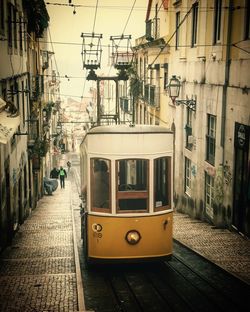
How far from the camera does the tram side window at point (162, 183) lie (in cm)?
923

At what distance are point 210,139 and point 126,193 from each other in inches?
324

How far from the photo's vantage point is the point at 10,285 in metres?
8.87

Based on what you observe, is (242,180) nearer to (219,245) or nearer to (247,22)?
(219,245)

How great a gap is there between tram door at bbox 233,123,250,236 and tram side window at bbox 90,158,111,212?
16.9 feet

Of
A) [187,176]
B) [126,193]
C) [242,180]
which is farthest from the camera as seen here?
[187,176]

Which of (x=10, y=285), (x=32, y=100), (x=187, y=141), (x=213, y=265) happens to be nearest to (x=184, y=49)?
(x=187, y=141)

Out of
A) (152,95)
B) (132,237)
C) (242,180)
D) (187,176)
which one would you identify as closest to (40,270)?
(132,237)

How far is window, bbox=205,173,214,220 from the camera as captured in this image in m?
16.3

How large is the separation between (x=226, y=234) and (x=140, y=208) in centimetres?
534

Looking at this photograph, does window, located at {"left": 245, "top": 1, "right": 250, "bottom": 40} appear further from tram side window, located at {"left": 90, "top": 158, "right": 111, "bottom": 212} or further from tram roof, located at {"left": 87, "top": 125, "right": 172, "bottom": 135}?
tram side window, located at {"left": 90, "top": 158, "right": 111, "bottom": 212}

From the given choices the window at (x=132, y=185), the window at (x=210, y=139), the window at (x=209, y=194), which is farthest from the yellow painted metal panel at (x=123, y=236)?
the window at (x=210, y=139)

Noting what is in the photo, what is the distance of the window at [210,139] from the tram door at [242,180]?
2.54m

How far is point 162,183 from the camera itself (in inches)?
367

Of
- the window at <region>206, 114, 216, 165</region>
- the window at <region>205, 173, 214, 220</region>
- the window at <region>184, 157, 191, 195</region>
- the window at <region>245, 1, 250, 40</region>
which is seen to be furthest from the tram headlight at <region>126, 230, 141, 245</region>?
the window at <region>184, 157, 191, 195</region>
